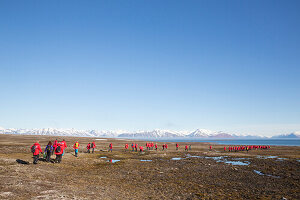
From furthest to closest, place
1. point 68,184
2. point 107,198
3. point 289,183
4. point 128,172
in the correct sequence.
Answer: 1. point 128,172
2. point 289,183
3. point 68,184
4. point 107,198

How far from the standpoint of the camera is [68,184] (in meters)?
15.9

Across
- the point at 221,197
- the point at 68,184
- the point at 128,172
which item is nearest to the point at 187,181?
the point at 221,197

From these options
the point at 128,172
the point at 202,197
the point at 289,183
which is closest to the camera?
the point at 202,197

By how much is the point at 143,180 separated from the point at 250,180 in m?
10.4

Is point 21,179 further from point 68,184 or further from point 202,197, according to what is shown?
point 202,197

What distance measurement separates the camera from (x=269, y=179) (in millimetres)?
20547

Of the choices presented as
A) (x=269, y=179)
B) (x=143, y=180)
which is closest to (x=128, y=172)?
(x=143, y=180)

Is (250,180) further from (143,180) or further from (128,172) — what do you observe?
(128,172)

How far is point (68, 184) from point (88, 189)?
218 centimetres

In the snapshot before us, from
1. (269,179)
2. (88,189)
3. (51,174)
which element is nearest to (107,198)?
(88,189)

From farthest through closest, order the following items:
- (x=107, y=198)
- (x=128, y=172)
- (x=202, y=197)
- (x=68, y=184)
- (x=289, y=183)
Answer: (x=128, y=172), (x=289, y=183), (x=68, y=184), (x=202, y=197), (x=107, y=198)

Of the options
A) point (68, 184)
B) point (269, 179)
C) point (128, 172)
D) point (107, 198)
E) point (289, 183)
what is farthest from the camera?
point (128, 172)

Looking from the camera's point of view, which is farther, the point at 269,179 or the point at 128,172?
the point at 128,172

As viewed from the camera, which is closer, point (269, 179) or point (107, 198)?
point (107, 198)
